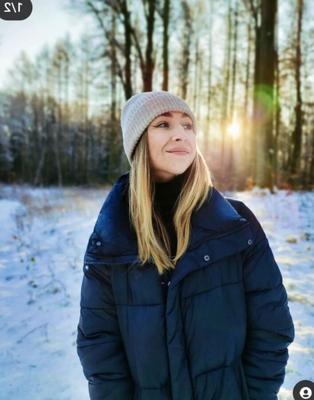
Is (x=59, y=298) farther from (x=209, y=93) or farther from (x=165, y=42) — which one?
(x=209, y=93)

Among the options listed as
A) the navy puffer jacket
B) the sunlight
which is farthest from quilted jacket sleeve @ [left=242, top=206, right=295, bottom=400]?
the sunlight

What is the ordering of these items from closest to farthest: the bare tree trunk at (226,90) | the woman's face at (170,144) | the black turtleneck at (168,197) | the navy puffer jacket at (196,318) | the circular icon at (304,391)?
the navy puffer jacket at (196,318) < the woman's face at (170,144) < the black turtleneck at (168,197) < the circular icon at (304,391) < the bare tree trunk at (226,90)

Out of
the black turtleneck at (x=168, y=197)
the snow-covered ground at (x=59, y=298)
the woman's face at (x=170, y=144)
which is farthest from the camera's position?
the snow-covered ground at (x=59, y=298)

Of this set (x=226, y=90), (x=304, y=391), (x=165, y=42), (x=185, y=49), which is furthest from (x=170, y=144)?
(x=226, y=90)

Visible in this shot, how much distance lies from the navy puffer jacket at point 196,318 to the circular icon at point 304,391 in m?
0.55

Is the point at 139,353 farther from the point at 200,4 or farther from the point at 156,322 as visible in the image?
the point at 200,4

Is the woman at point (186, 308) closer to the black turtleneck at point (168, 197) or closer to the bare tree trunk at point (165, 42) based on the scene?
the black turtleneck at point (168, 197)

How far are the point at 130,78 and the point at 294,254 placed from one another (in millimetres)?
8578

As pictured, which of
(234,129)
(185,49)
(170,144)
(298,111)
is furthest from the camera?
(234,129)

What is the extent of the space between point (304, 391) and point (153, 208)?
4.33 feet

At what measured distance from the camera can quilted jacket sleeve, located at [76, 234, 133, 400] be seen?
1.53m

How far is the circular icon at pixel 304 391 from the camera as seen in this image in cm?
189

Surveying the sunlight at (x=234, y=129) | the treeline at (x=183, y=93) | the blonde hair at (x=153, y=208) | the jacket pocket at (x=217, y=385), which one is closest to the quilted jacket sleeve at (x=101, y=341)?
the blonde hair at (x=153, y=208)

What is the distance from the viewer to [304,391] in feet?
6.33
